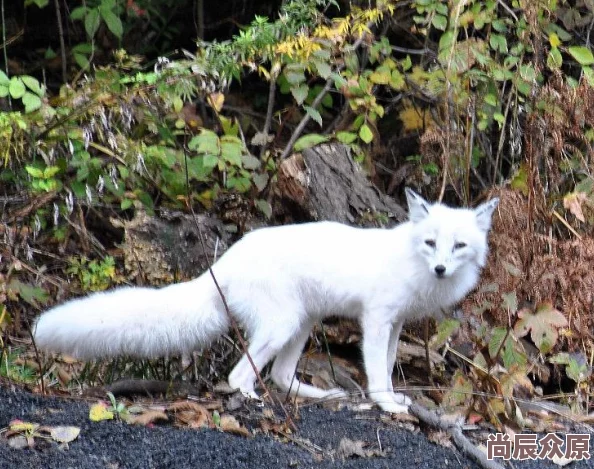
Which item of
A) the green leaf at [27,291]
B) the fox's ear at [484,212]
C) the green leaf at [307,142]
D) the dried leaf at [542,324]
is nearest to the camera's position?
the fox's ear at [484,212]

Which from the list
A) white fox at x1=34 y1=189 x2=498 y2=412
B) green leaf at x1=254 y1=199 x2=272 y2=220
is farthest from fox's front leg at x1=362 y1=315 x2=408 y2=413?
green leaf at x1=254 y1=199 x2=272 y2=220

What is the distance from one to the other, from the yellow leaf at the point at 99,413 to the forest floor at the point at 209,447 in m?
0.03

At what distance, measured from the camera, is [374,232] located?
16.4 ft

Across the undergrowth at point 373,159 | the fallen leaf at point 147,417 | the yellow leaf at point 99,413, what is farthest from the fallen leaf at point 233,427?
the undergrowth at point 373,159

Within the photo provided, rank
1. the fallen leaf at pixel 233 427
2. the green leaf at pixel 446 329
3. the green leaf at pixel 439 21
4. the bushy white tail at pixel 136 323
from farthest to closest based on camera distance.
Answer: the green leaf at pixel 439 21
the green leaf at pixel 446 329
the bushy white tail at pixel 136 323
the fallen leaf at pixel 233 427

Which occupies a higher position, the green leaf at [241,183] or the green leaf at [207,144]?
the green leaf at [207,144]

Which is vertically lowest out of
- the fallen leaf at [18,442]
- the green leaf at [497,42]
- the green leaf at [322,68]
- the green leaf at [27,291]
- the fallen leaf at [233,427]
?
the fallen leaf at [233,427]

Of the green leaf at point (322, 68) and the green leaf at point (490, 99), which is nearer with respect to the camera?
the green leaf at point (322, 68)

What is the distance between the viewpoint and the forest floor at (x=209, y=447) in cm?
339

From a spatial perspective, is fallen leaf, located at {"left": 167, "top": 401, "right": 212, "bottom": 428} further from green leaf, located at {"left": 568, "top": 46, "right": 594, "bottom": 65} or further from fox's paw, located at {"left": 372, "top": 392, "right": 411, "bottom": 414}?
green leaf, located at {"left": 568, "top": 46, "right": 594, "bottom": 65}

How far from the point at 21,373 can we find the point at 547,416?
9.55 ft

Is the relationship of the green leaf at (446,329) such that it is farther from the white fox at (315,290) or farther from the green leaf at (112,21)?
the green leaf at (112,21)

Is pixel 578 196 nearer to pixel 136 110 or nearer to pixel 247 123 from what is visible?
pixel 136 110

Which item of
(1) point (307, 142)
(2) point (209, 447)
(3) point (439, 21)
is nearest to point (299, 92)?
(1) point (307, 142)
